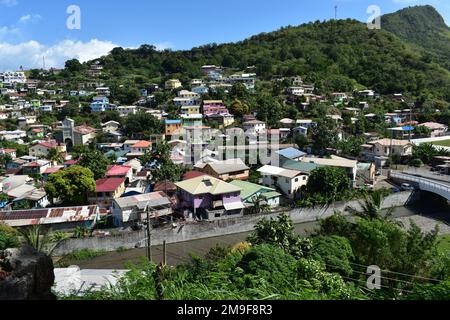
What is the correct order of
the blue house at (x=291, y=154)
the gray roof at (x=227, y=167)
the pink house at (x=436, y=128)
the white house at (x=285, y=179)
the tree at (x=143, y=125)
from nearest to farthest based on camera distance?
the white house at (x=285, y=179)
the gray roof at (x=227, y=167)
the blue house at (x=291, y=154)
the tree at (x=143, y=125)
the pink house at (x=436, y=128)

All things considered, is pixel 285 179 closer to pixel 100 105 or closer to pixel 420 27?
pixel 100 105

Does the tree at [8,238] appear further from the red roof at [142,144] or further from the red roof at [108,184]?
the red roof at [142,144]

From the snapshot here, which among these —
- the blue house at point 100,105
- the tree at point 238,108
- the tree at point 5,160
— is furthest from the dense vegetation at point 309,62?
the tree at point 5,160

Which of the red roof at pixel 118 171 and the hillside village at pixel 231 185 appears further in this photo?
the red roof at pixel 118 171

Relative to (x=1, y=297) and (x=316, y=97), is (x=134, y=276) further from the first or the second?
(x=316, y=97)

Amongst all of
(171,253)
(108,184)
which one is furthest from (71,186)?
(171,253)

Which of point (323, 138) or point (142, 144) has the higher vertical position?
point (323, 138)
